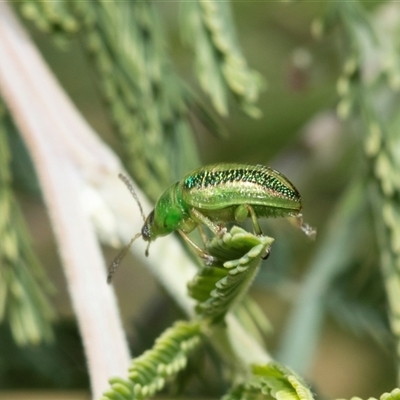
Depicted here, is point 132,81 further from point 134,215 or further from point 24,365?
point 24,365

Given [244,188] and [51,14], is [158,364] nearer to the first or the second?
[244,188]

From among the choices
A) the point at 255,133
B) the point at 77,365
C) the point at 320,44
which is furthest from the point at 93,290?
the point at 255,133

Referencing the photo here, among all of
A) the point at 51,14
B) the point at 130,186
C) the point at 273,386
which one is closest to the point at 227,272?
the point at 273,386

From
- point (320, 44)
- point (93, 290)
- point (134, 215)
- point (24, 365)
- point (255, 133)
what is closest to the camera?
point (93, 290)

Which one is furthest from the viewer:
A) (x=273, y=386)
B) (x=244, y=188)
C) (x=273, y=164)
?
(x=273, y=164)

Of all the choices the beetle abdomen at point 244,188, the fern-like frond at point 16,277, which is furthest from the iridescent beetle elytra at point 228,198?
the fern-like frond at point 16,277

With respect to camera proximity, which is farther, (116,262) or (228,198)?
(116,262)

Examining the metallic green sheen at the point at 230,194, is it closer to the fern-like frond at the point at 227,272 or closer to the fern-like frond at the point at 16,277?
the fern-like frond at the point at 227,272
